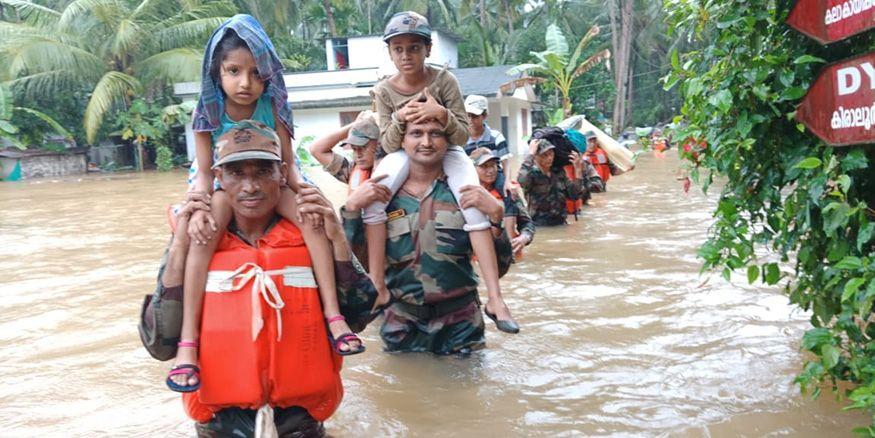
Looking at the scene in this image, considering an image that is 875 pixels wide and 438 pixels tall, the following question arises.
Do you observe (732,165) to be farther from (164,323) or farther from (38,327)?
(38,327)

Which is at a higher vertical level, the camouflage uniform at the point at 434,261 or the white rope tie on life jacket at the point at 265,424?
the camouflage uniform at the point at 434,261

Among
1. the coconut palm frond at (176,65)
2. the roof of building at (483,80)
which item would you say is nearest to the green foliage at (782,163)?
the roof of building at (483,80)

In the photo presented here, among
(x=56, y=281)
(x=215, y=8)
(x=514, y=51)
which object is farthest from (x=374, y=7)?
(x=56, y=281)

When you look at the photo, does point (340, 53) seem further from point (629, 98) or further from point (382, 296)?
point (382, 296)

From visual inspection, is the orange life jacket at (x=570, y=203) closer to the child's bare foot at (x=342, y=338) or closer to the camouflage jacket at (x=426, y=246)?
the camouflage jacket at (x=426, y=246)

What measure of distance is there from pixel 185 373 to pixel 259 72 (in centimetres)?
140

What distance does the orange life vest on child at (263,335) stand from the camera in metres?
3.13

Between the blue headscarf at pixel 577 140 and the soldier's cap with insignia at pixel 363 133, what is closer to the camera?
the soldier's cap with insignia at pixel 363 133

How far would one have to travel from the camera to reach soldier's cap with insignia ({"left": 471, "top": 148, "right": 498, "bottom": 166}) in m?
6.69

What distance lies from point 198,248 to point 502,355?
8.43 ft

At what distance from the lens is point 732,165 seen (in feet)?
12.4

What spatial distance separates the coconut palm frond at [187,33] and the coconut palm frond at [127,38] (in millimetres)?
883

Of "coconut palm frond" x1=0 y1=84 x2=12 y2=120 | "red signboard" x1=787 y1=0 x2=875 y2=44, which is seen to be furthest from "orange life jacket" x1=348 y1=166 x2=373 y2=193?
"coconut palm frond" x1=0 y1=84 x2=12 y2=120

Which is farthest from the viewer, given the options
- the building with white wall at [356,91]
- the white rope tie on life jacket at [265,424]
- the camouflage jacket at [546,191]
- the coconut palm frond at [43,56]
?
the building with white wall at [356,91]
